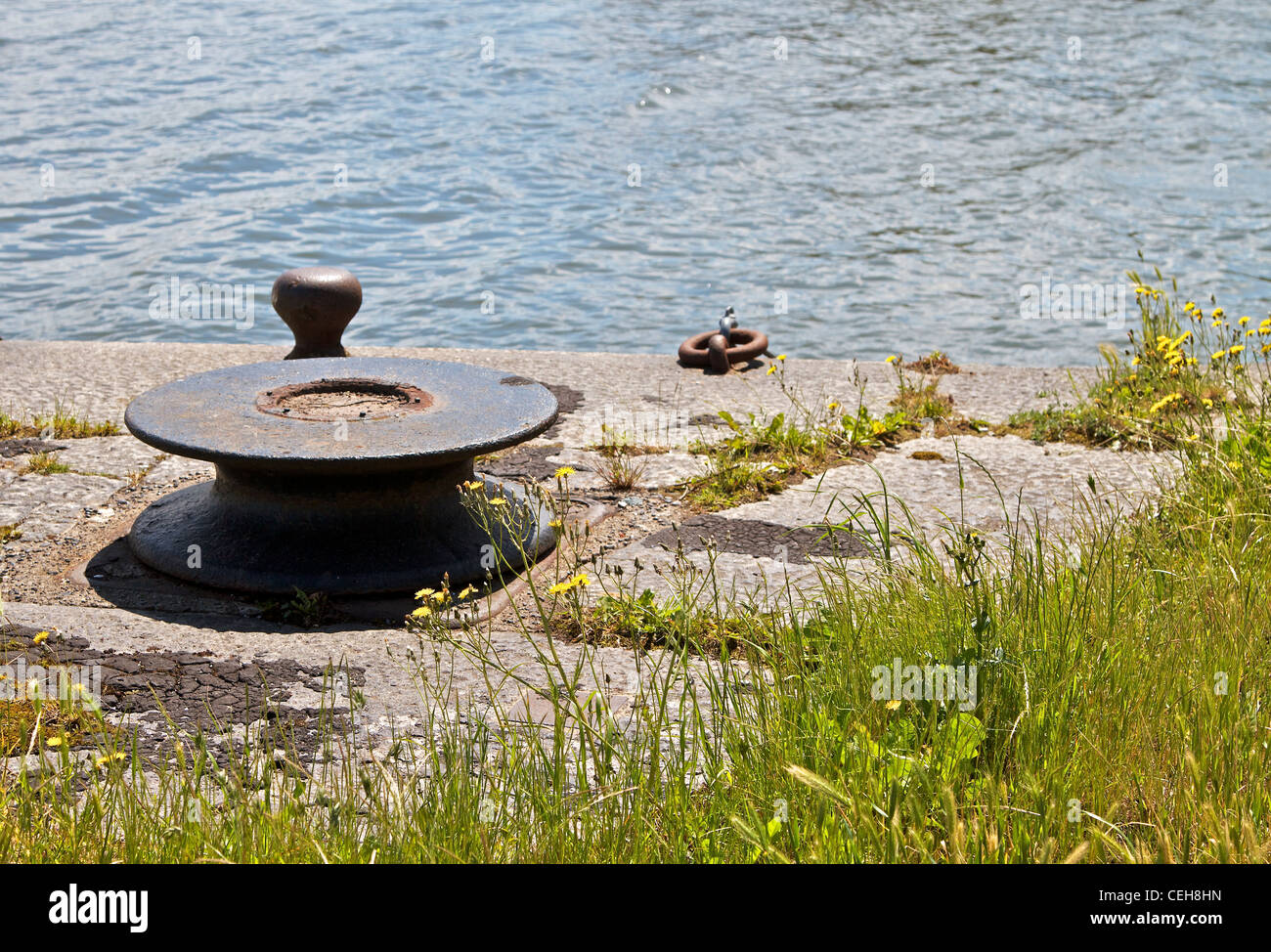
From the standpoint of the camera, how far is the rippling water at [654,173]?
Result: 44.2 feet

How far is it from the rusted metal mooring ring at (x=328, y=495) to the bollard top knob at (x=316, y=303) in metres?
1.40

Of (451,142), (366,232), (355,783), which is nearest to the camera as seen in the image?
(355,783)

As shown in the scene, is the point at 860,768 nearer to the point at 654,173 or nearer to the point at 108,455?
the point at 108,455

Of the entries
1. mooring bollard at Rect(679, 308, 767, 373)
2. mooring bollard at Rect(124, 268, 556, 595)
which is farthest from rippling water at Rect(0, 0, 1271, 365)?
mooring bollard at Rect(124, 268, 556, 595)

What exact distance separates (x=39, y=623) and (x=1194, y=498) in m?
3.99

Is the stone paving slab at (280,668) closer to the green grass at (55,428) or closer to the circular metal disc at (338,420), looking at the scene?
the circular metal disc at (338,420)

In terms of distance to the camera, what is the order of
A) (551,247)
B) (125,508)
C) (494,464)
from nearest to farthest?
(125,508), (494,464), (551,247)

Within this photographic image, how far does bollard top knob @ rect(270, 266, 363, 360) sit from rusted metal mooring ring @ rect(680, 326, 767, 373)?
2221 mm

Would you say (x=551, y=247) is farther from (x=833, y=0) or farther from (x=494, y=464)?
(x=833, y=0)

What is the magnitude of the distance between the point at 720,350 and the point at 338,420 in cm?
336

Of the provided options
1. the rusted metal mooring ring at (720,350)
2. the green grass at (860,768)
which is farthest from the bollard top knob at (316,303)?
the green grass at (860,768)

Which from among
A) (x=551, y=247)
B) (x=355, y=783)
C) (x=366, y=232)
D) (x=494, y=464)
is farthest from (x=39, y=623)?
(x=366, y=232)

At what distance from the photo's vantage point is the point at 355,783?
2961 mm
